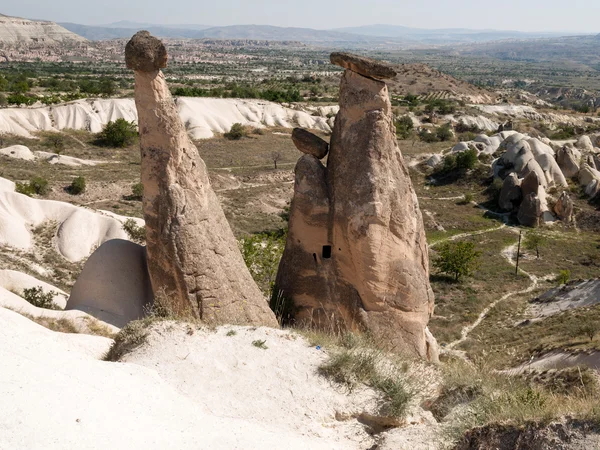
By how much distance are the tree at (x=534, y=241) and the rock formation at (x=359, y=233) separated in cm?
2271

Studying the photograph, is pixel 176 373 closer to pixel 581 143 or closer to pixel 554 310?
pixel 554 310

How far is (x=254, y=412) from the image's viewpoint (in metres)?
6.82

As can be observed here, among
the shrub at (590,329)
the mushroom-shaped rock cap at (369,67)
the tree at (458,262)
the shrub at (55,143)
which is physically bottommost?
the tree at (458,262)

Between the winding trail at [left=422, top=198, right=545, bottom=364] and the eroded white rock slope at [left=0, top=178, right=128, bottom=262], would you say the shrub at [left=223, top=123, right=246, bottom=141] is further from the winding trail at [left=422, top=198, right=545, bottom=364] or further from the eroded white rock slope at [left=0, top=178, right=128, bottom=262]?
the eroded white rock slope at [left=0, top=178, right=128, bottom=262]

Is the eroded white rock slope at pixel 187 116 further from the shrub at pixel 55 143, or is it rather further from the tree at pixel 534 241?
the tree at pixel 534 241

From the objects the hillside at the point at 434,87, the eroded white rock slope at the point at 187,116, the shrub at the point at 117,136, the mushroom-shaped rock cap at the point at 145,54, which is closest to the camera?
the mushroom-shaped rock cap at the point at 145,54

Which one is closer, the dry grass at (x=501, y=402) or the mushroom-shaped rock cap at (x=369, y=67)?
the dry grass at (x=501, y=402)

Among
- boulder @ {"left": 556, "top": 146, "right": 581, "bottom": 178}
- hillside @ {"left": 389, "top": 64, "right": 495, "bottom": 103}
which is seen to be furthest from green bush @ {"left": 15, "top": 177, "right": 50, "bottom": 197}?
hillside @ {"left": 389, "top": 64, "right": 495, "bottom": 103}

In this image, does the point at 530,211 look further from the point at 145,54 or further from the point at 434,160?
the point at 145,54

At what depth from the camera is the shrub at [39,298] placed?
1217 centimetres

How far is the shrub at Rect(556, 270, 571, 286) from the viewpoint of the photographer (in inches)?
1034

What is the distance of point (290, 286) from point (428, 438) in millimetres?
5676

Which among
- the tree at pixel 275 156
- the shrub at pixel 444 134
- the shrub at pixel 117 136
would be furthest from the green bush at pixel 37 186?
the shrub at pixel 444 134

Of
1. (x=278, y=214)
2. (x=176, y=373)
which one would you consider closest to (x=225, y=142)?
(x=278, y=214)
